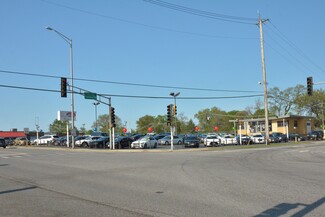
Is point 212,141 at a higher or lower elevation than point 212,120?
lower

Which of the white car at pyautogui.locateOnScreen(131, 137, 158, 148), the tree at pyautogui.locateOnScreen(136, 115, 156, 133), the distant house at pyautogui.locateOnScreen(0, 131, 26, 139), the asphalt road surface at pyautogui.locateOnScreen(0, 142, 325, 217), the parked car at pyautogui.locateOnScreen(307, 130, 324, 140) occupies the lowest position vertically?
the parked car at pyautogui.locateOnScreen(307, 130, 324, 140)

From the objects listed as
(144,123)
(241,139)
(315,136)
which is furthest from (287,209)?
(144,123)

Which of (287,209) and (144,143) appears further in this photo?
(144,143)

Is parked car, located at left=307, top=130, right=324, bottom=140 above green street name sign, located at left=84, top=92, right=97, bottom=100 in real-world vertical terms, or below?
below

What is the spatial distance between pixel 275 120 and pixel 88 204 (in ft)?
242

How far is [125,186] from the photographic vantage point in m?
11.8

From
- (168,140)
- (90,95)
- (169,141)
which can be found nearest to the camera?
(90,95)

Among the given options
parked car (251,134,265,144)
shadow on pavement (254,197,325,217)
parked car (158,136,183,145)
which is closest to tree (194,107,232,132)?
parked car (158,136,183,145)

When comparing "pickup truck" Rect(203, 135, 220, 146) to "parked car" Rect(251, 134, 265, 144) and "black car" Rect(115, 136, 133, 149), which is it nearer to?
"parked car" Rect(251, 134, 265, 144)

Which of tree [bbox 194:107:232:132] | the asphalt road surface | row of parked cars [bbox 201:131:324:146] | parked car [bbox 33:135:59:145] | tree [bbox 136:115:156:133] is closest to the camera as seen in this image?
the asphalt road surface

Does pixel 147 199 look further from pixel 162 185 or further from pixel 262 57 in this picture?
pixel 262 57

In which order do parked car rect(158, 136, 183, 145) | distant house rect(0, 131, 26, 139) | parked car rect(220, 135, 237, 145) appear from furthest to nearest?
1. distant house rect(0, 131, 26, 139)
2. parked car rect(158, 136, 183, 145)
3. parked car rect(220, 135, 237, 145)

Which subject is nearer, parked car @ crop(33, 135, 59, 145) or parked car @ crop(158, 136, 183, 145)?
parked car @ crop(158, 136, 183, 145)

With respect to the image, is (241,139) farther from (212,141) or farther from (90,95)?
(90,95)
